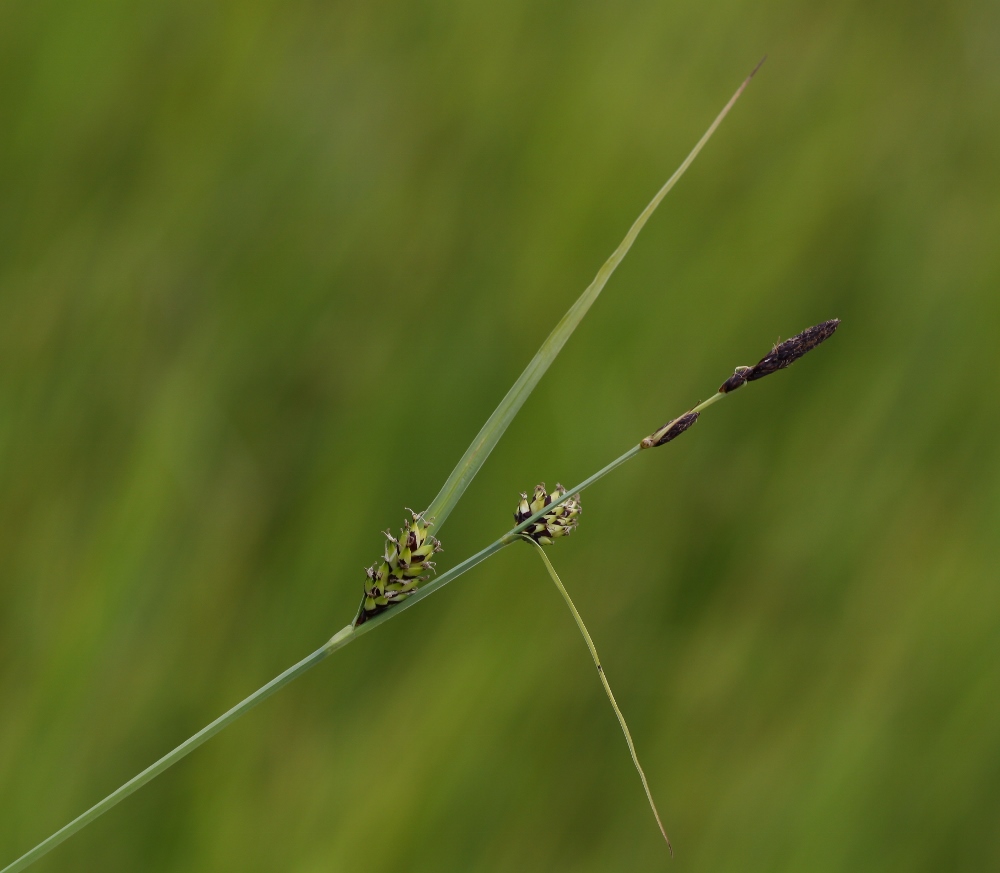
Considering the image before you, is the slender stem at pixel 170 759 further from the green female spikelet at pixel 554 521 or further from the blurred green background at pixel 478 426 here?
the blurred green background at pixel 478 426

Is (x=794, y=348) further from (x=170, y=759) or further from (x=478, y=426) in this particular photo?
(x=478, y=426)

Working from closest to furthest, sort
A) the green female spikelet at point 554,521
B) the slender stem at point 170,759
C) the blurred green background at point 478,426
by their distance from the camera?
the slender stem at point 170,759 < the green female spikelet at point 554,521 < the blurred green background at point 478,426

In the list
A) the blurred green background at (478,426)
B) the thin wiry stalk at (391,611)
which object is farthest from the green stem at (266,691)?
the blurred green background at (478,426)

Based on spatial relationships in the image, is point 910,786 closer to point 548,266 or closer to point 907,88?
point 548,266

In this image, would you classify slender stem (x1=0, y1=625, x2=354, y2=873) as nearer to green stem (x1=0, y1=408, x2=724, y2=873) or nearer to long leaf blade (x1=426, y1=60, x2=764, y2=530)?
green stem (x1=0, y1=408, x2=724, y2=873)

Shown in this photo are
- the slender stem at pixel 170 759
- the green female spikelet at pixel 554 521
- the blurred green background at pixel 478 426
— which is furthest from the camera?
the blurred green background at pixel 478 426

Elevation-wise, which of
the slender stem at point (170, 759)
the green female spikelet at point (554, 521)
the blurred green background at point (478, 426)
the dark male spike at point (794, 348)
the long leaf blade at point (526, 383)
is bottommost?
the slender stem at point (170, 759)

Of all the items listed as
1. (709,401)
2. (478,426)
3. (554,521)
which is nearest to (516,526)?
(554,521)
